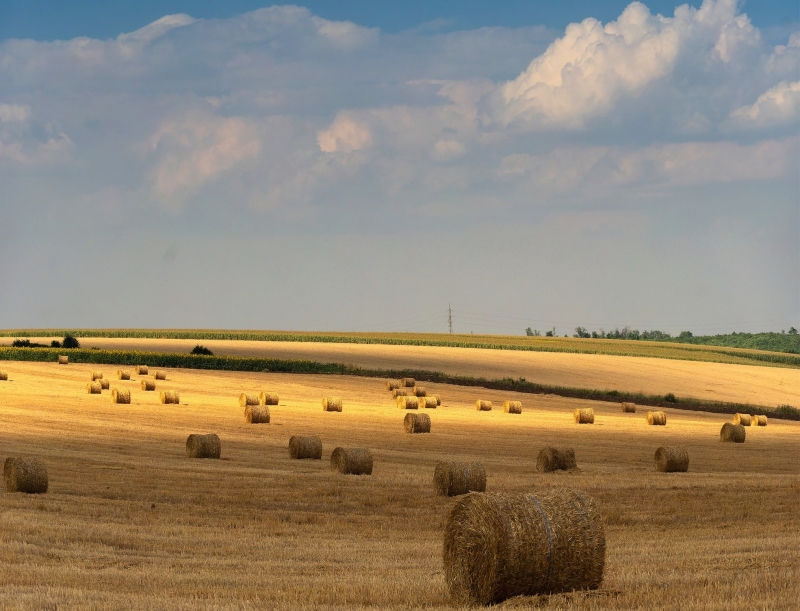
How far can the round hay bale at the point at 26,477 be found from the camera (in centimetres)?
1947

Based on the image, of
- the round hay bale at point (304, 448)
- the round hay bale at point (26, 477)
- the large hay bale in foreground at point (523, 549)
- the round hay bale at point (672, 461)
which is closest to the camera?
the large hay bale in foreground at point (523, 549)

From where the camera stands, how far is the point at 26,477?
19469 mm

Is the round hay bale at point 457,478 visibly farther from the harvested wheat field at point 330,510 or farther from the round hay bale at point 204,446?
the round hay bale at point 204,446

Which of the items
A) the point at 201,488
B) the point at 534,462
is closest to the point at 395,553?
the point at 201,488

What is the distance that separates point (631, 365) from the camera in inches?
3228

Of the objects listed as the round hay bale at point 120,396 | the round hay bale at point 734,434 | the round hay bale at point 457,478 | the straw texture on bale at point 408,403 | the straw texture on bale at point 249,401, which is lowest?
the round hay bale at point 734,434

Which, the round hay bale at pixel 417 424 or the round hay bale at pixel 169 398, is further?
the round hay bale at pixel 169 398

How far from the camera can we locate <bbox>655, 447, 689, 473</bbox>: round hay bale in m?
26.4

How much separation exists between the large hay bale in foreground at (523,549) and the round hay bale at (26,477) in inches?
410

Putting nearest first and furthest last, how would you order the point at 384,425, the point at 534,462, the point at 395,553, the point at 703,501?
1. the point at 395,553
2. the point at 703,501
3. the point at 534,462
4. the point at 384,425

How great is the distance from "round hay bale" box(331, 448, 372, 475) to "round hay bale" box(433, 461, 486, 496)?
3073 mm

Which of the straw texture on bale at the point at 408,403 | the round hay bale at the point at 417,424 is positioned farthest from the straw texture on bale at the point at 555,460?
the straw texture on bale at the point at 408,403

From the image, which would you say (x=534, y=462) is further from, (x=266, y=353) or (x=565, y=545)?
(x=266, y=353)

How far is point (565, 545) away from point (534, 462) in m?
16.9
